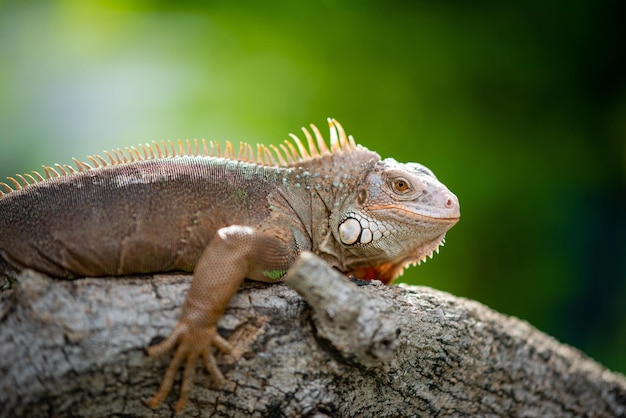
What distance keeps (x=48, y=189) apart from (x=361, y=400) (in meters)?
2.33

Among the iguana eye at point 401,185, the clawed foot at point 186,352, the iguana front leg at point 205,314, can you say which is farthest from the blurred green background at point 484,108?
the clawed foot at point 186,352

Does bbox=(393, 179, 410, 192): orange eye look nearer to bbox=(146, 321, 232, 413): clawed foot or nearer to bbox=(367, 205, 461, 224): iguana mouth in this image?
bbox=(367, 205, 461, 224): iguana mouth

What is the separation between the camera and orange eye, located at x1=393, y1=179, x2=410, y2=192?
376 cm

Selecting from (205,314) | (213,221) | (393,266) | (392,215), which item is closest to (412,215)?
(392,215)

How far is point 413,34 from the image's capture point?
7.33 meters

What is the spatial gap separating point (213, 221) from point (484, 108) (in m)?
5.22

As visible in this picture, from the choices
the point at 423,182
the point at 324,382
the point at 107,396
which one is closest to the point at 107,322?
the point at 107,396

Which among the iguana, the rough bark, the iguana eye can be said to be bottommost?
the rough bark

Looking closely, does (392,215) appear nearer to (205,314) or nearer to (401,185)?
(401,185)

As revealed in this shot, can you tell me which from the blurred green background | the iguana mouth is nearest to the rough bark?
the iguana mouth

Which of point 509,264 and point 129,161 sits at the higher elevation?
point 129,161

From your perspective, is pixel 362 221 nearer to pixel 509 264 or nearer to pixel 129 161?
pixel 129 161

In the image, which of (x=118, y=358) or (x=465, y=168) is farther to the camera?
(x=465, y=168)

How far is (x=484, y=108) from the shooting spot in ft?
24.5
